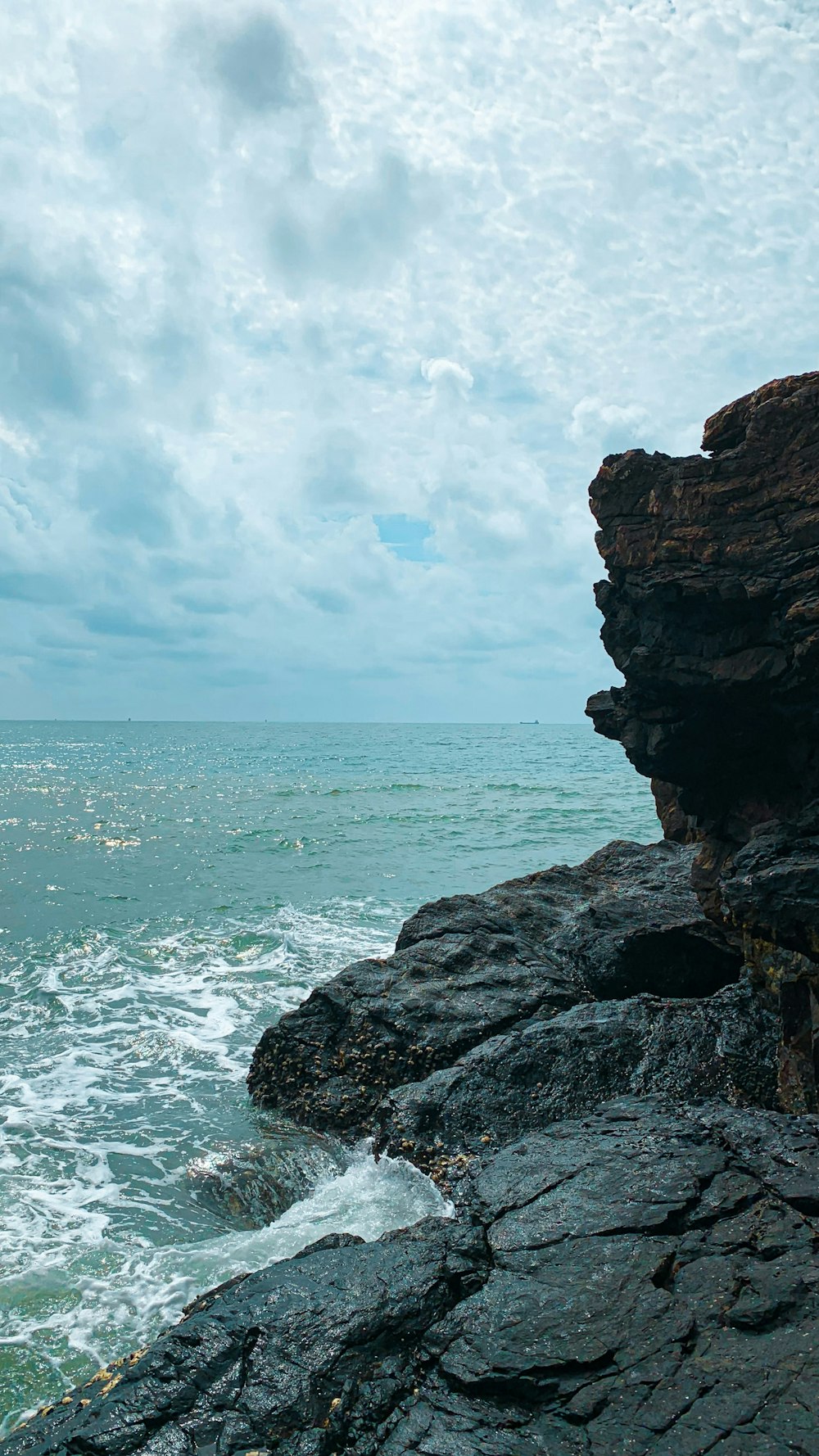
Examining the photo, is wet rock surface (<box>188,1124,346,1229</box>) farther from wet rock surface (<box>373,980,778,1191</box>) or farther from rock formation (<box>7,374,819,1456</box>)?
wet rock surface (<box>373,980,778,1191</box>)

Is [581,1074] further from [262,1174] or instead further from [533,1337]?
[533,1337]

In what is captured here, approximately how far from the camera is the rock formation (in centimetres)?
488

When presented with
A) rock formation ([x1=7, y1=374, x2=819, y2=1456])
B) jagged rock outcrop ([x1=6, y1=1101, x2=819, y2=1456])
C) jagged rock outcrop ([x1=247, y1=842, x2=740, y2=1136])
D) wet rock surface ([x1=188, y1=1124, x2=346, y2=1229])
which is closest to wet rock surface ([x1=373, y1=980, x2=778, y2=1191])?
rock formation ([x1=7, y1=374, x2=819, y2=1456])

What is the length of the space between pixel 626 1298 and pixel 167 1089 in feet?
30.7

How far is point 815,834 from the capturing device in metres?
9.45

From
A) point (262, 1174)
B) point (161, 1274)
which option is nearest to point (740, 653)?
point (262, 1174)

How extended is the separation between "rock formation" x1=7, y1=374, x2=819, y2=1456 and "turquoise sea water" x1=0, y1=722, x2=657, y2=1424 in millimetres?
1039

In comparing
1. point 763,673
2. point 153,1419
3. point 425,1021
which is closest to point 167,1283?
point 153,1419

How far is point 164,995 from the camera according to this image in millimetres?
17031

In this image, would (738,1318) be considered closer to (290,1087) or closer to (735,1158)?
(735,1158)

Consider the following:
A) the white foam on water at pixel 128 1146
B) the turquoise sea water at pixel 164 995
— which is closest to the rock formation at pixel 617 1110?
the white foam on water at pixel 128 1146

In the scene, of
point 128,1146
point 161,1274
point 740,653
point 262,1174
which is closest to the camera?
point 161,1274

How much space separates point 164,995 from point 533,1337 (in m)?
13.4

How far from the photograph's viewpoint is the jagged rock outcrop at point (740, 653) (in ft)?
28.6
